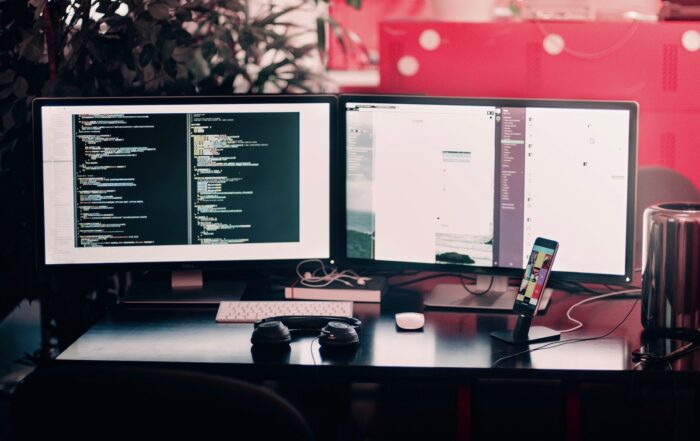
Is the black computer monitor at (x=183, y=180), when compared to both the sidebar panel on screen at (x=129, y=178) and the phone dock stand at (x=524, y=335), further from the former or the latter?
the phone dock stand at (x=524, y=335)

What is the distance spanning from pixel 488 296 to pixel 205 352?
2.17ft

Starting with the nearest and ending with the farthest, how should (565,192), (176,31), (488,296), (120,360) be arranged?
(120,360)
(565,192)
(488,296)
(176,31)

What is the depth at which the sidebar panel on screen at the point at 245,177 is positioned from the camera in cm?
182

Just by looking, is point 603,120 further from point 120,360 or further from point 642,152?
point 120,360

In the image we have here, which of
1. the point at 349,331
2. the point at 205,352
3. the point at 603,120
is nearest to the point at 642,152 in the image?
the point at 603,120

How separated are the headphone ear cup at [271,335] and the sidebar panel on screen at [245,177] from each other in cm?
34

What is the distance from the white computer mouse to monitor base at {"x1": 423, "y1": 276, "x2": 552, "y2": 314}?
0.15 metres

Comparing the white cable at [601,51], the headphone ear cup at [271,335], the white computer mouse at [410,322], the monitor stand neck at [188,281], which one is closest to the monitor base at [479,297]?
the white computer mouse at [410,322]

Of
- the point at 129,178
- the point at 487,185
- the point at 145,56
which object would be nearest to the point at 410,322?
the point at 487,185

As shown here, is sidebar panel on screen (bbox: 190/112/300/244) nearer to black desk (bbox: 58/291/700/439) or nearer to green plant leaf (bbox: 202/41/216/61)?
black desk (bbox: 58/291/700/439)

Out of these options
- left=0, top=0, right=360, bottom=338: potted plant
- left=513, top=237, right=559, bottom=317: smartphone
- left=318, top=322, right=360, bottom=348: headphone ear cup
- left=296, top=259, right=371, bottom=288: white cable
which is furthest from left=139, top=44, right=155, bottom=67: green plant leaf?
left=513, top=237, right=559, bottom=317: smartphone

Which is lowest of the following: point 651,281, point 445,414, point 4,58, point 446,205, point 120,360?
point 445,414

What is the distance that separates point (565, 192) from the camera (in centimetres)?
174

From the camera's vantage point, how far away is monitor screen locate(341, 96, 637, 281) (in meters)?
1.71
